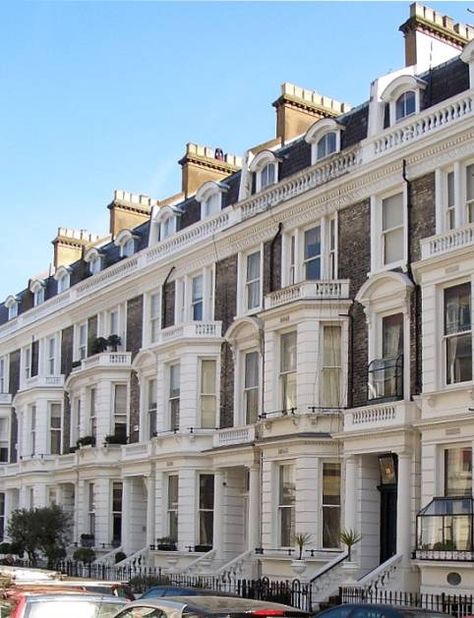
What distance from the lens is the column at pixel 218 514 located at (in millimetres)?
31781

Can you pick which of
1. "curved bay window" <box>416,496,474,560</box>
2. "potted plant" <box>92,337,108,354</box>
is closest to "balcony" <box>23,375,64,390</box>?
"potted plant" <box>92,337,108,354</box>

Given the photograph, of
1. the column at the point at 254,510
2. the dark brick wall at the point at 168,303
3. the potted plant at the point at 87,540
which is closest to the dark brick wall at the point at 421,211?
the column at the point at 254,510

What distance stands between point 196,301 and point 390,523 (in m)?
11.5

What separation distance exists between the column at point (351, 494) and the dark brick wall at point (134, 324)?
1355 centimetres

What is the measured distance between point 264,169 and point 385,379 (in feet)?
31.3

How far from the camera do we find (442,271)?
23.7 m

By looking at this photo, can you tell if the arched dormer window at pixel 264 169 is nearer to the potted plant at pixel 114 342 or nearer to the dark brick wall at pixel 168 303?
the dark brick wall at pixel 168 303

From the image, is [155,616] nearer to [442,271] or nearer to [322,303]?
[442,271]

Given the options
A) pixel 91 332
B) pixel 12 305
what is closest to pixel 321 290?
pixel 91 332

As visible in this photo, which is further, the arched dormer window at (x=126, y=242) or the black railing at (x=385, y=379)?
the arched dormer window at (x=126, y=242)

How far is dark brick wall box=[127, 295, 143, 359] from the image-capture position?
38469 mm

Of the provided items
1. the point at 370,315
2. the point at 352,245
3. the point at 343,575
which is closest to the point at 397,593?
the point at 343,575

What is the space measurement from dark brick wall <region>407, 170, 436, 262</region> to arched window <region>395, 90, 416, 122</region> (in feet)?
7.11

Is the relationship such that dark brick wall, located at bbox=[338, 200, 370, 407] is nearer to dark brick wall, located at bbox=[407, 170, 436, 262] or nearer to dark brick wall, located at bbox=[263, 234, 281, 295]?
dark brick wall, located at bbox=[407, 170, 436, 262]
